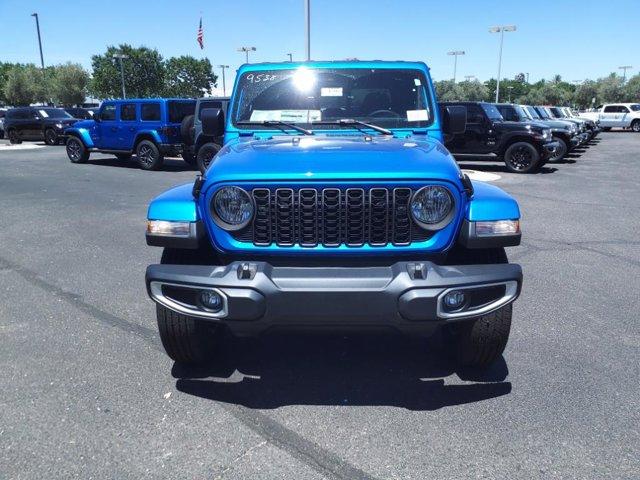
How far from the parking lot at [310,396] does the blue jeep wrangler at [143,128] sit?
380 inches

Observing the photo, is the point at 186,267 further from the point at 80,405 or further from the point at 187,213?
the point at 80,405

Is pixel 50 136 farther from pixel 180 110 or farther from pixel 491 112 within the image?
pixel 491 112

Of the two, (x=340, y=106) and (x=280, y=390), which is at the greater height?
(x=340, y=106)

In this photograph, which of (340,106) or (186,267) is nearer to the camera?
(186,267)

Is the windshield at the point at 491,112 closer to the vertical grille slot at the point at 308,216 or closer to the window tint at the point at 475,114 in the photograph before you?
the window tint at the point at 475,114

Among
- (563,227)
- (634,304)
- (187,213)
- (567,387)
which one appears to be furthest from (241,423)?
(563,227)

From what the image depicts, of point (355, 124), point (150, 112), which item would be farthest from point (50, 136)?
point (355, 124)

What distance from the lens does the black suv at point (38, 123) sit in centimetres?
2398

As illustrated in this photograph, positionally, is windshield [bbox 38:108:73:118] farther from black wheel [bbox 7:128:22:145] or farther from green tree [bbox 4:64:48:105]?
green tree [bbox 4:64:48:105]

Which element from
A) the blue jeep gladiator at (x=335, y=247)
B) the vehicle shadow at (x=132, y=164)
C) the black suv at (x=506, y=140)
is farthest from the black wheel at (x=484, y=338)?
the vehicle shadow at (x=132, y=164)

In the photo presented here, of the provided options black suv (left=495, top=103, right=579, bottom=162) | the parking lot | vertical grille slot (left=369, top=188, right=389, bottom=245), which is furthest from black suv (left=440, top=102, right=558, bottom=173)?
vertical grille slot (left=369, top=188, right=389, bottom=245)

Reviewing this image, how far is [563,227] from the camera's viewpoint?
7.97 metres

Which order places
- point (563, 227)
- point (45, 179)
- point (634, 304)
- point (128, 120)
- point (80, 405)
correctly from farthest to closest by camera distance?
point (128, 120) → point (45, 179) → point (563, 227) → point (634, 304) → point (80, 405)

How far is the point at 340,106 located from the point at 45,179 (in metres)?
11.7
